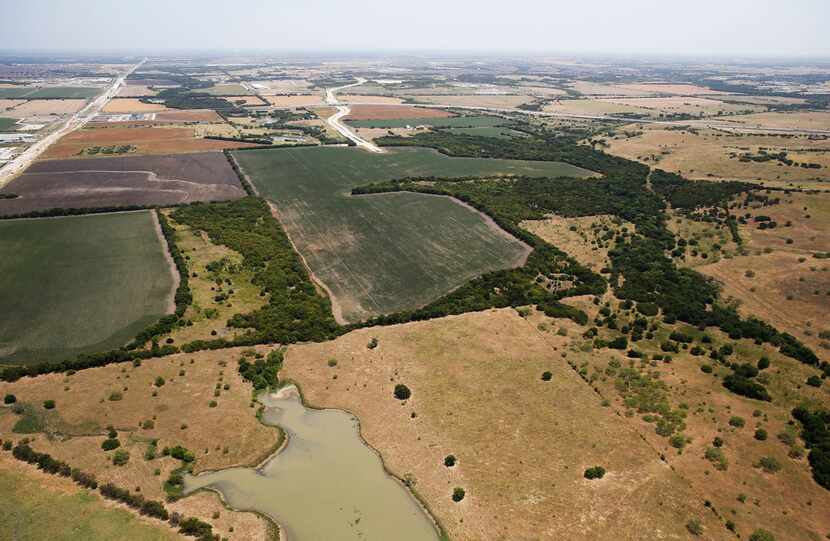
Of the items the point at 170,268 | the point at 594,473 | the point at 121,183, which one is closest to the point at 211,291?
the point at 170,268

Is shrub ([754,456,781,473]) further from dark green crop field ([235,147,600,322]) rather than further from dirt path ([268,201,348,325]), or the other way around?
dirt path ([268,201,348,325])

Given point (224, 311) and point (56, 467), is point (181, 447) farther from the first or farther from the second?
point (224, 311)

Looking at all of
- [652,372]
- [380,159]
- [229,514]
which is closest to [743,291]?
[652,372]

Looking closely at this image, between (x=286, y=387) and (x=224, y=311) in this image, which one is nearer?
(x=286, y=387)

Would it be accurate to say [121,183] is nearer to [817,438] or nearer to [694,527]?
[694,527]

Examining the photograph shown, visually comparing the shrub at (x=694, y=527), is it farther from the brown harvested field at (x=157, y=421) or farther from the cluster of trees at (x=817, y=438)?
the brown harvested field at (x=157, y=421)

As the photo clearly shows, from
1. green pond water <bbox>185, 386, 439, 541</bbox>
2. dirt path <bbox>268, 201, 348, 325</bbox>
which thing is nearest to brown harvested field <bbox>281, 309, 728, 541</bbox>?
green pond water <bbox>185, 386, 439, 541</bbox>
